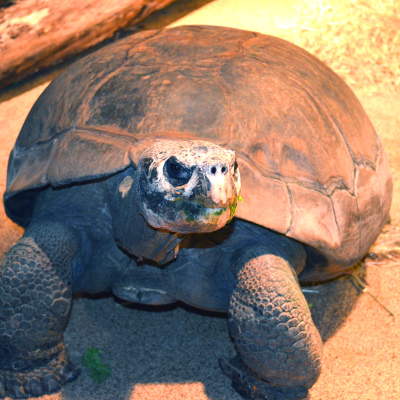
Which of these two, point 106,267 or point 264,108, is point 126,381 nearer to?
point 106,267

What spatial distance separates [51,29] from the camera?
5203mm

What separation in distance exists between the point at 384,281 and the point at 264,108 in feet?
5.15

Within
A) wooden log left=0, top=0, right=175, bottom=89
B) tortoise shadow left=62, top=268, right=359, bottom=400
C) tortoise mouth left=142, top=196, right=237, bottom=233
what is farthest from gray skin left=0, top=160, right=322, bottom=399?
wooden log left=0, top=0, right=175, bottom=89

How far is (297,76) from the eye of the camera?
3338 millimetres

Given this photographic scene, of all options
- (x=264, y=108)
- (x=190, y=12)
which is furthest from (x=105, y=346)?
(x=190, y=12)

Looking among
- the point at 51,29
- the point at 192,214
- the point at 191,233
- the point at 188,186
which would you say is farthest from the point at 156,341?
the point at 51,29

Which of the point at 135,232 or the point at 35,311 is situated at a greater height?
the point at 135,232

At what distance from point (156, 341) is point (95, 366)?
1.29 feet

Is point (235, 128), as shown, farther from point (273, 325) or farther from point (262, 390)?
point (262, 390)

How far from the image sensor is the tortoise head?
1879 mm

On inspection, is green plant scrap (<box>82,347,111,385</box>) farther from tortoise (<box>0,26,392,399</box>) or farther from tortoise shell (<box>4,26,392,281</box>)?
tortoise shell (<box>4,26,392,281</box>)

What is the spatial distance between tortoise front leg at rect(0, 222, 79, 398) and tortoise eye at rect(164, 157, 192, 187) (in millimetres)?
1005

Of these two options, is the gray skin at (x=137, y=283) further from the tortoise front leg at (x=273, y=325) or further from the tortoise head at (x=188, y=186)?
the tortoise head at (x=188, y=186)

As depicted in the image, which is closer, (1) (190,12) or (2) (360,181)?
(2) (360,181)
